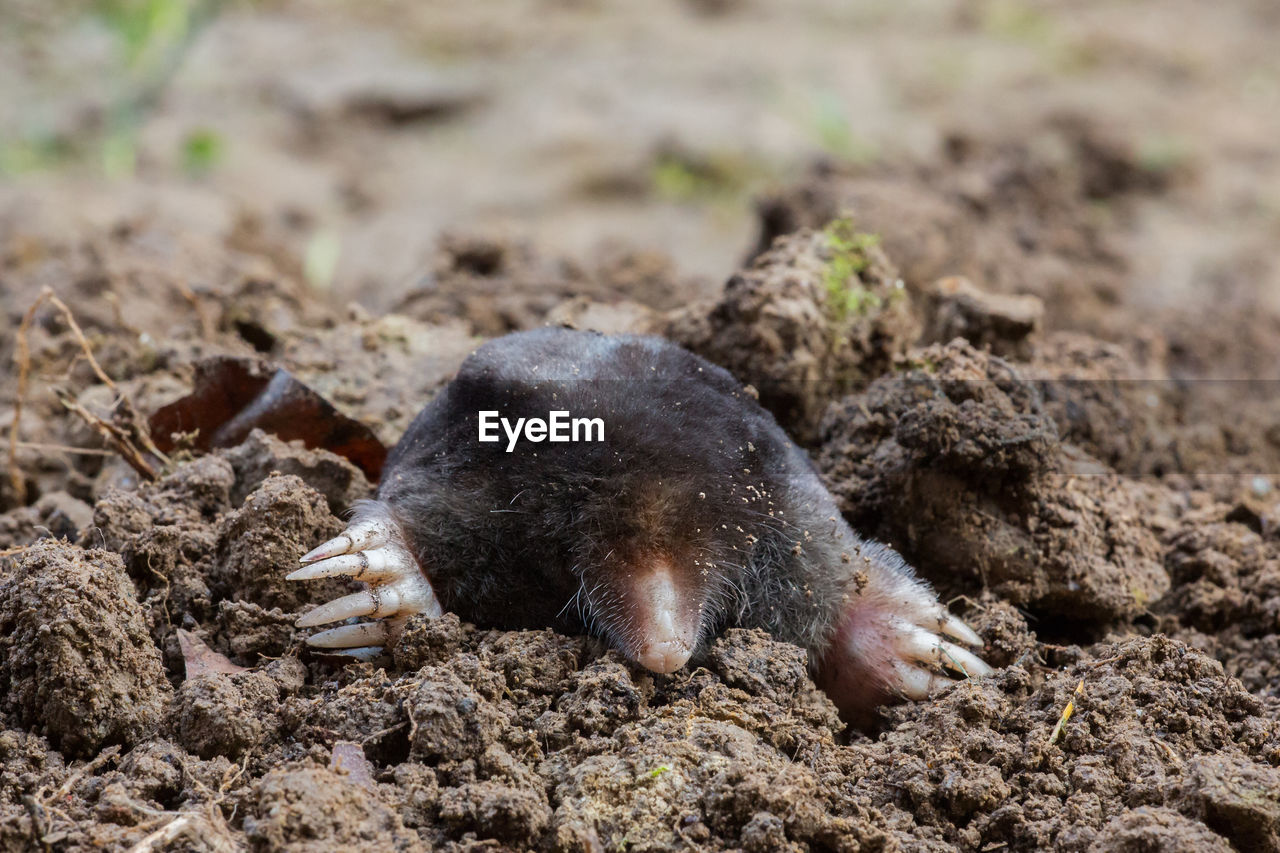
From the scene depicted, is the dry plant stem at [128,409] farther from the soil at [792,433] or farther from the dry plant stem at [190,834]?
the dry plant stem at [190,834]

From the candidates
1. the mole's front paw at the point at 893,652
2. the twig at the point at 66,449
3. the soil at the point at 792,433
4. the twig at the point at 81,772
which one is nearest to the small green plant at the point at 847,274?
the soil at the point at 792,433

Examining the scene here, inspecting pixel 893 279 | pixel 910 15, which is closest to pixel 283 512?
pixel 893 279

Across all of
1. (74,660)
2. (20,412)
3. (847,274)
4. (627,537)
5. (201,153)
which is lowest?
(201,153)

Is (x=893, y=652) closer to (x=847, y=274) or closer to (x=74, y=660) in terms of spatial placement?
(x=847, y=274)

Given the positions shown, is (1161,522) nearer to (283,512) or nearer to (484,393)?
(484,393)

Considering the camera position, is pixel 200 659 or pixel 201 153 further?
pixel 201 153

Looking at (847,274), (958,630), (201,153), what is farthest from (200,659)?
(201,153)
